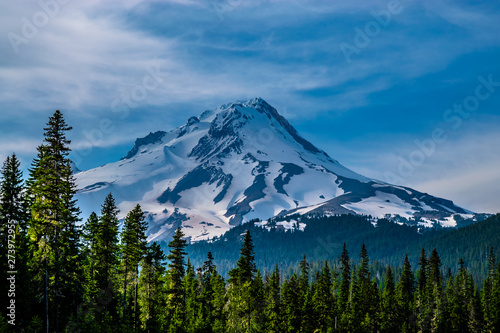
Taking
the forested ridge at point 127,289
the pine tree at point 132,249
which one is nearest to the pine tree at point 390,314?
the forested ridge at point 127,289

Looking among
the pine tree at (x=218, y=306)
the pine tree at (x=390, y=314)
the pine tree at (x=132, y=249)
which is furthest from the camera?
the pine tree at (x=390, y=314)

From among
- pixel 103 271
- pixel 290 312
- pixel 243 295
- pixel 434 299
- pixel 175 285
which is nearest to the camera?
pixel 103 271

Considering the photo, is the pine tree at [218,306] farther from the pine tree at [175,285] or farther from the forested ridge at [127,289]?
the pine tree at [175,285]

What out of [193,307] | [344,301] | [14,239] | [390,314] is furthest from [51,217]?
[390,314]

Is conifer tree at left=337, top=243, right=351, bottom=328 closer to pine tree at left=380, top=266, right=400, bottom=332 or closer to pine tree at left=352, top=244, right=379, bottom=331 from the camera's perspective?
pine tree at left=352, top=244, right=379, bottom=331

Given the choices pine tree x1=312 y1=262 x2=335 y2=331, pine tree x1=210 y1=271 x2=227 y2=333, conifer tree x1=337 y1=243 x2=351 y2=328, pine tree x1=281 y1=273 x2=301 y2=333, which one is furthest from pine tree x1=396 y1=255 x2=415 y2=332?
pine tree x1=210 y1=271 x2=227 y2=333

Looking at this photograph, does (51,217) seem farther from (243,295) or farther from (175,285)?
(243,295)

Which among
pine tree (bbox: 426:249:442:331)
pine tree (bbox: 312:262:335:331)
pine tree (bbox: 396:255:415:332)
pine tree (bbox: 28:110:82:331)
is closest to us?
pine tree (bbox: 28:110:82:331)

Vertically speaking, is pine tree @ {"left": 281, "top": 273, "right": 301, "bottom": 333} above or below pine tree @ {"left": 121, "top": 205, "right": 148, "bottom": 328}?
below

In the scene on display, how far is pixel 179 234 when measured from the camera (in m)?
64.0

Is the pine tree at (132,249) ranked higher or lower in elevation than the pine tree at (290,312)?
higher

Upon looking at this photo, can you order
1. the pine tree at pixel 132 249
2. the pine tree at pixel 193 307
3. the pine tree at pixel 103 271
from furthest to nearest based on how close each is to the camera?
the pine tree at pixel 193 307, the pine tree at pixel 132 249, the pine tree at pixel 103 271

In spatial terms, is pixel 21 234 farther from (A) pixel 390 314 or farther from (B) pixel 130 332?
(A) pixel 390 314

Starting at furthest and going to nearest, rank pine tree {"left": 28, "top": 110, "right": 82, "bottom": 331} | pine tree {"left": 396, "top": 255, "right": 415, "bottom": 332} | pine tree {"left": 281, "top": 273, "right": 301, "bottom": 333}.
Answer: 1. pine tree {"left": 396, "top": 255, "right": 415, "bottom": 332}
2. pine tree {"left": 281, "top": 273, "right": 301, "bottom": 333}
3. pine tree {"left": 28, "top": 110, "right": 82, "bottom": 331}
